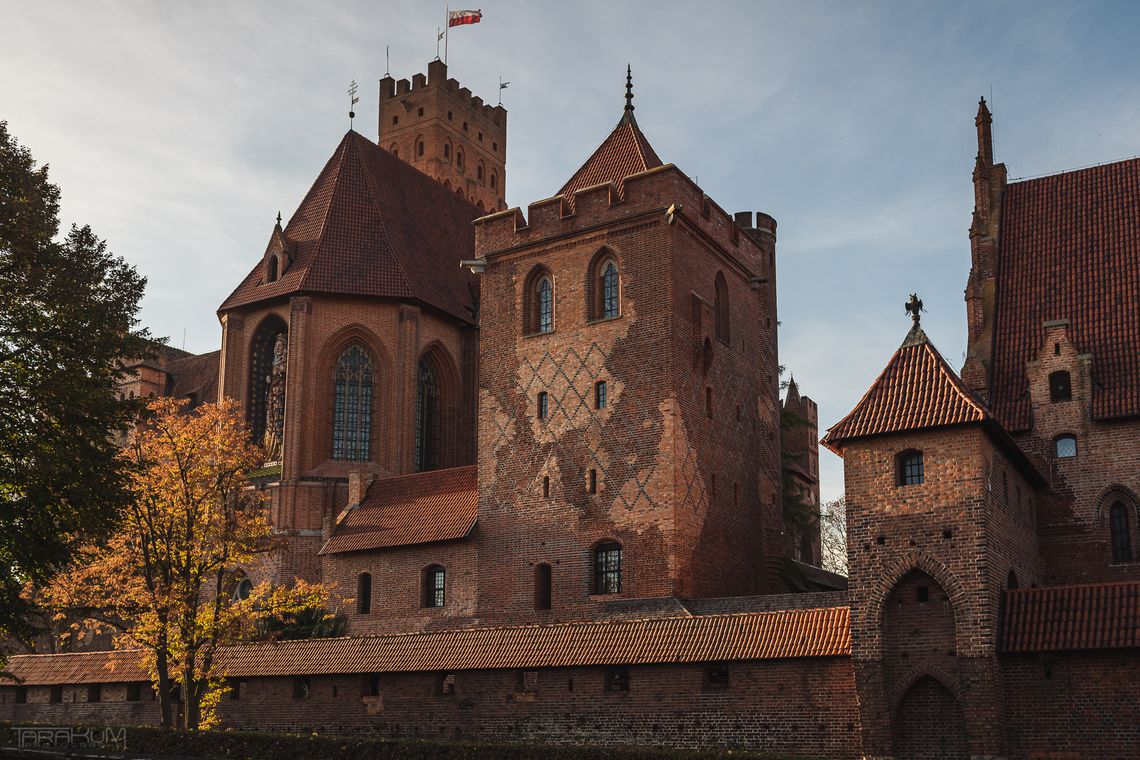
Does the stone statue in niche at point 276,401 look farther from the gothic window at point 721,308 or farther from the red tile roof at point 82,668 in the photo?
the gothic window at point 721,308

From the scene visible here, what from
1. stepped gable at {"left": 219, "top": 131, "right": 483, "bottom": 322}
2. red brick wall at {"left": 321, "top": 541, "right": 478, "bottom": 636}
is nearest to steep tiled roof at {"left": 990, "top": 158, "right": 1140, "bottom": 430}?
red brick wall at {"left": 321, "top": 541, "right": 478, "bottom": 636}

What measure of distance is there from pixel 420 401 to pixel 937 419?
892 inches

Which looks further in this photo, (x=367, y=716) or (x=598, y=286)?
(x=598, y=286)

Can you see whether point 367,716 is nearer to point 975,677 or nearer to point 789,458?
point 975,677

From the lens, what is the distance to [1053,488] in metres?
28.6

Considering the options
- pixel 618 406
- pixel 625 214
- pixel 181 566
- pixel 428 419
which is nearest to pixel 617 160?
pixel 625 214

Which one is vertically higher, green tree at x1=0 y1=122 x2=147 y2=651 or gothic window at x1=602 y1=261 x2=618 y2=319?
gothic window at x1=602 y1=261 x2=618 y2=319

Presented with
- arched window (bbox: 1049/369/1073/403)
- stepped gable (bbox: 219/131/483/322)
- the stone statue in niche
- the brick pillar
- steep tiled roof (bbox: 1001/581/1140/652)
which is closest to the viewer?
steep tiled roof (bbox: 1001/581/1140/652)

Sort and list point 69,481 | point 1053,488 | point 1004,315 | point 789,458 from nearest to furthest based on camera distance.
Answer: point 69,481
point 1053,488
point 1004,315
point 789,458

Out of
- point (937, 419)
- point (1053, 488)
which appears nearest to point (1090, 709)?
point (937, 419)

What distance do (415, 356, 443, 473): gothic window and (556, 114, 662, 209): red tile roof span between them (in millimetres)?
9522

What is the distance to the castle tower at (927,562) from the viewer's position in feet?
72.8

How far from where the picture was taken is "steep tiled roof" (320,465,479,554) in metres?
33.8

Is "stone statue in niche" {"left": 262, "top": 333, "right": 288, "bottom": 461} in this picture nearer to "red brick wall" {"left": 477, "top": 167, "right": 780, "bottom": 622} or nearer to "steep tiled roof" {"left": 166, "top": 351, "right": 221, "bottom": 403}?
"steep tiled roof" {"left": 166, "top": 351, "right": 221, "bottom": 403}
